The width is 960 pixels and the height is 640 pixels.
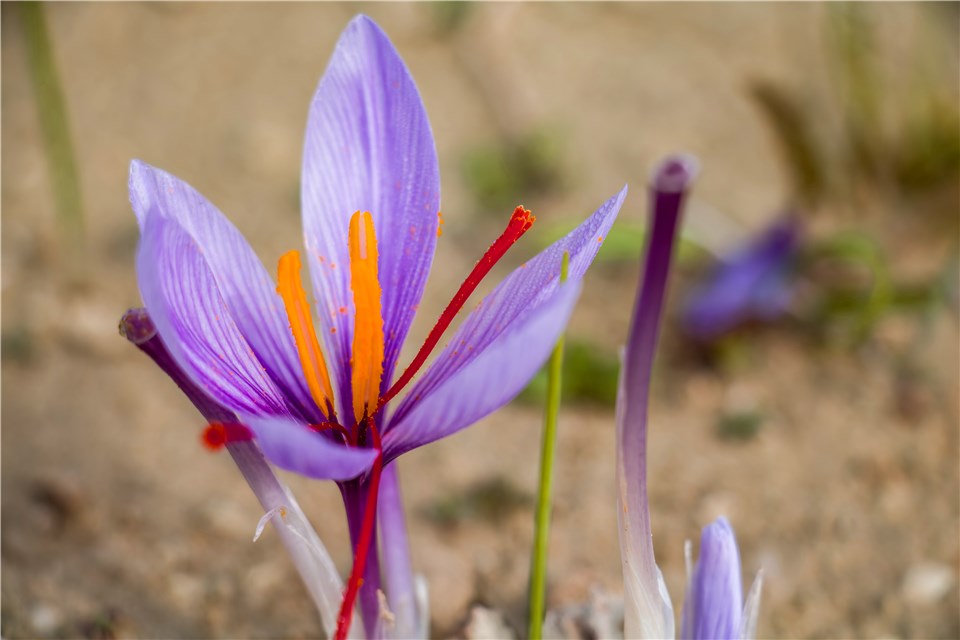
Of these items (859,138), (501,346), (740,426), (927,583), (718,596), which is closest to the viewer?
(501,346)

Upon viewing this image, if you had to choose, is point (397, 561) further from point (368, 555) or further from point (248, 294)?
point (248, 294)

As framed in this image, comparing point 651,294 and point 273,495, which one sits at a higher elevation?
point 651,294

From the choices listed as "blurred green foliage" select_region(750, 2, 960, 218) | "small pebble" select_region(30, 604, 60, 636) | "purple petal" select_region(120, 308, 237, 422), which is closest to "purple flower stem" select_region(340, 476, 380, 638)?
"purple petal" select_region(120, 308, 237, 422)

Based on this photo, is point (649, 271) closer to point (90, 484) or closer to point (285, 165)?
point (90, 484)

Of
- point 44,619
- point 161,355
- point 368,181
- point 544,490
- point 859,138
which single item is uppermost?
point 859,138

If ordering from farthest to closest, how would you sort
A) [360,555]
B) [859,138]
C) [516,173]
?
[516,173]
[859,138]
[360,555]

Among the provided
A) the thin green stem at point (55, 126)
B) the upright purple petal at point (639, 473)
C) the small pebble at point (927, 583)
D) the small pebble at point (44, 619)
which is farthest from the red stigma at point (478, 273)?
the thin green stem at point (55, 126)

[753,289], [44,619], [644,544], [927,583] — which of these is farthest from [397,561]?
[753,289]

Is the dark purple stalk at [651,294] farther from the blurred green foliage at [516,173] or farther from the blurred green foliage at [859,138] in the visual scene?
the blurred green foliage at [516,173]
